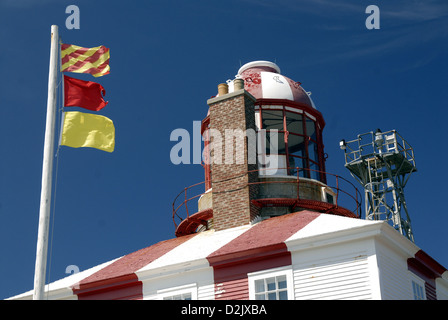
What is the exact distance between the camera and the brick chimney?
69.4 feet

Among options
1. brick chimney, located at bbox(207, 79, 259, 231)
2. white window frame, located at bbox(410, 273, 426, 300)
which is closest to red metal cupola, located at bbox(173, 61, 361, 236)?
brick chimney, located at bbox(207, 79, 259, 231)

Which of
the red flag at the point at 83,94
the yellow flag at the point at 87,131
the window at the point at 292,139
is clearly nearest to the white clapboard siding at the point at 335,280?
the yellow flag at the point at 87,131

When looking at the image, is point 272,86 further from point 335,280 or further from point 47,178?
point 47,178

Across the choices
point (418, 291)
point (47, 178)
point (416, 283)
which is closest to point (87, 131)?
point (47, 178)

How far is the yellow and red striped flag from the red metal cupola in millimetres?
6734

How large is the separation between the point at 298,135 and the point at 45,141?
1111 centimetres

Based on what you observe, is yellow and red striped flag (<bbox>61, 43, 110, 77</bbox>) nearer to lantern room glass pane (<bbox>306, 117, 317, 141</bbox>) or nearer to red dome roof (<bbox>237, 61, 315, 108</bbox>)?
red dome roof (<bbox>237, 61, 315, 108</bbox>)

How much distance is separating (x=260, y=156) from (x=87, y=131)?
872cm

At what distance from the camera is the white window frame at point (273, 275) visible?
55.7 feet

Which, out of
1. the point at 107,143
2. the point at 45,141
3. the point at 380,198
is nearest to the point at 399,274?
the point at 107,143

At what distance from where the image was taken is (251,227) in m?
20.3

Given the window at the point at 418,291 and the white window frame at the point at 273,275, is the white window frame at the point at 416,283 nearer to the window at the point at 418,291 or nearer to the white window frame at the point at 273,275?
the window at the point at 418,291

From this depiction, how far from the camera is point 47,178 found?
47.6ft

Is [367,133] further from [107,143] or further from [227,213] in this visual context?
[107,143]
